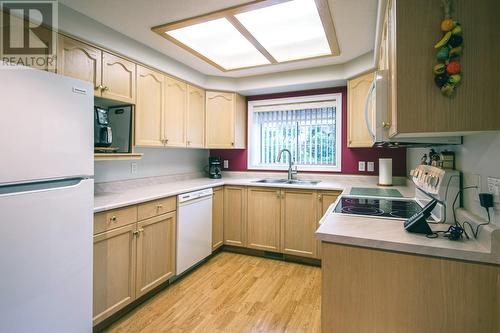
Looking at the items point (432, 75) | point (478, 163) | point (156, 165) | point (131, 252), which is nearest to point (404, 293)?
point (478, 163)

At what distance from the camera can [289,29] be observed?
7.06 feet

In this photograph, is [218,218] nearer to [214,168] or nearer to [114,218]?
[214,168]

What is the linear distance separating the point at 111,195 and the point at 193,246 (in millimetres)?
959

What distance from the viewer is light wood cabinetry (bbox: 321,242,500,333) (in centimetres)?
98

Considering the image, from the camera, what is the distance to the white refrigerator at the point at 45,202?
1.16 metres

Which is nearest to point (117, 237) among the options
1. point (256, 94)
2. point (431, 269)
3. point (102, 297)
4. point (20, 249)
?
point (102, 297)

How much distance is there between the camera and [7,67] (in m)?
1.14

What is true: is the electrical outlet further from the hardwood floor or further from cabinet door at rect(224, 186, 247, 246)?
the hardwood floor

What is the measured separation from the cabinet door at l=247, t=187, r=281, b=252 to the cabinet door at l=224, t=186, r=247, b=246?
0.26 feet

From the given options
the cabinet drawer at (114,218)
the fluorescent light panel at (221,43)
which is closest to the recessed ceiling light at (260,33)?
the fluorescent light panel at (221,43)

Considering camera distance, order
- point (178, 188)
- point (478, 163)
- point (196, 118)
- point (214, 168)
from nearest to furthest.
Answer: point (478, 163) → point (178, 188) → point (196, 118) → point (214, 168)

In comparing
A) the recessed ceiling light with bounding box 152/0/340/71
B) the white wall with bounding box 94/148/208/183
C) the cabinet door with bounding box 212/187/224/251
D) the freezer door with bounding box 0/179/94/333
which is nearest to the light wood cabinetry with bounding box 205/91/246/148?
the white wall with bounding box 94/148/208/183

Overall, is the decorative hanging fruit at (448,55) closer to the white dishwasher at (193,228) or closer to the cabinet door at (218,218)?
the white dishwasher at (193,228)

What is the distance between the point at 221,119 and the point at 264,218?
1.44 metres
